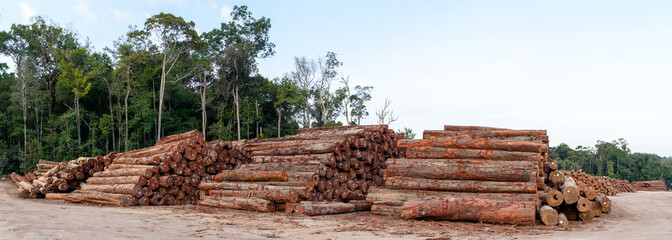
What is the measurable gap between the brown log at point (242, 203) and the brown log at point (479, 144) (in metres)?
4.69

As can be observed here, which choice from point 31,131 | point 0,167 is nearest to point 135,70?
point 31,131

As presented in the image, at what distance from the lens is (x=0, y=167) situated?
114ft

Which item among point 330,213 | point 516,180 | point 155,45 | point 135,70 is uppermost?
point 155,45

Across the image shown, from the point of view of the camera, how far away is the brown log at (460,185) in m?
11.1

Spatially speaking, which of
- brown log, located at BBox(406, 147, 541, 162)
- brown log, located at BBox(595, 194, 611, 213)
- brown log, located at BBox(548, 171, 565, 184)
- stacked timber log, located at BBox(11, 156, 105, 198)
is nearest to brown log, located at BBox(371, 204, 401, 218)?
brown log, located at BBox(406, 147, 541, 162)

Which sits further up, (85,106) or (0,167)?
(85,106)

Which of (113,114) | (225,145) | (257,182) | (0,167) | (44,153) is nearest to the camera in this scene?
(257,182)

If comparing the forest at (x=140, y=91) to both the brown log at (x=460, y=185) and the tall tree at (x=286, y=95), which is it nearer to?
the tall tree at (x=286, y=95)

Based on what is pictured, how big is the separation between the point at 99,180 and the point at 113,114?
28.0 metres

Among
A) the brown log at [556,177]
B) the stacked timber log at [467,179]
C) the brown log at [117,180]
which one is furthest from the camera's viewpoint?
the brown log at [117,180]

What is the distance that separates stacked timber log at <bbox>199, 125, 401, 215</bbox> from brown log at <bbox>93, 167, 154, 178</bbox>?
1.90 m

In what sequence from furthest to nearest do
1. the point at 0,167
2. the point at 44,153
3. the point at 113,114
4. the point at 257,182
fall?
1. the point at 113,114
2. the point at 44,153
3. the point at 0,167
4. the point at 257,182

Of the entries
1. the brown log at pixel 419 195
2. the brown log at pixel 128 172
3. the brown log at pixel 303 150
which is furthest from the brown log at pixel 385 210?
the brown log at pixel 128 172

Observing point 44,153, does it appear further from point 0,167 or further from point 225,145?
point 225,145
